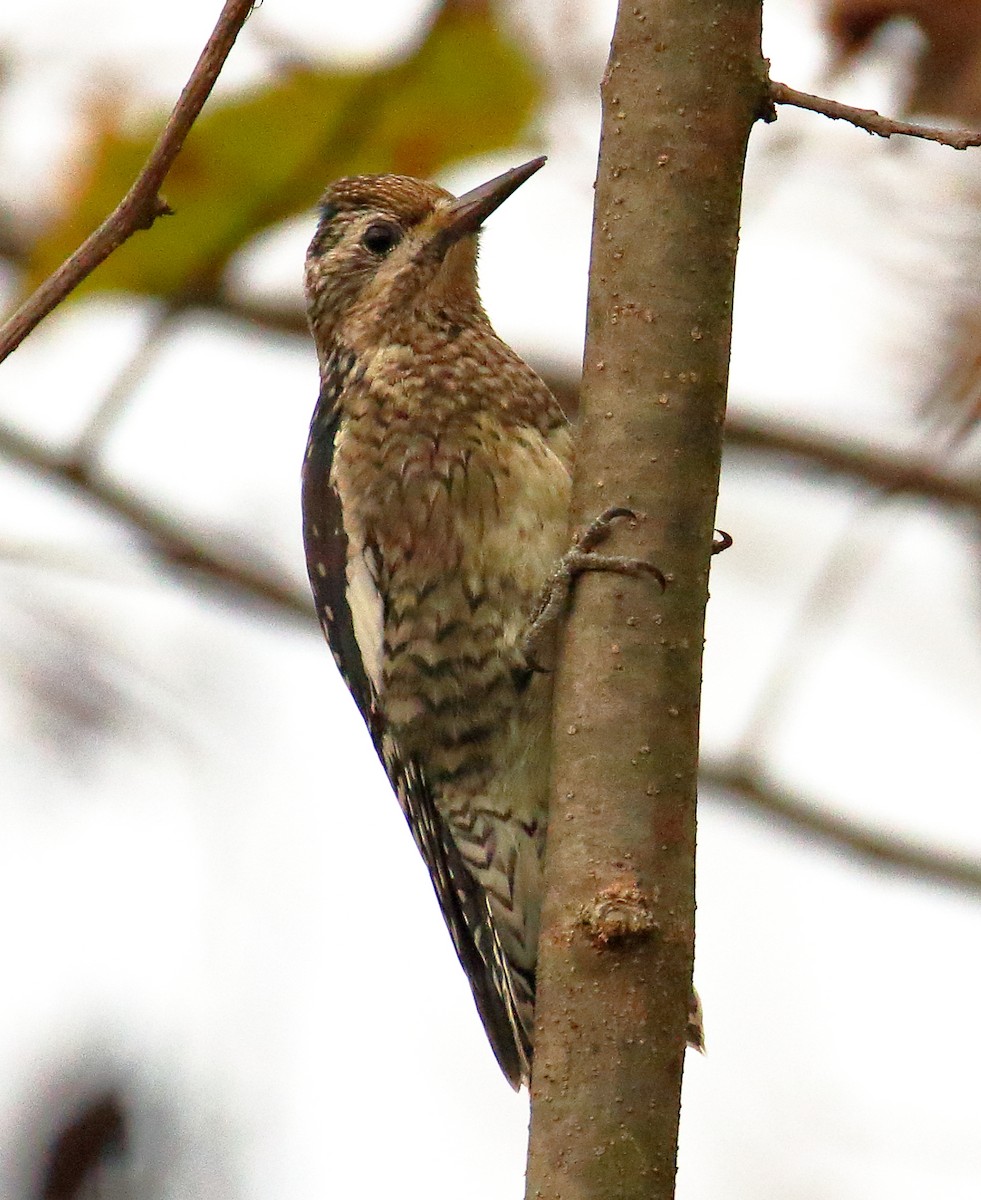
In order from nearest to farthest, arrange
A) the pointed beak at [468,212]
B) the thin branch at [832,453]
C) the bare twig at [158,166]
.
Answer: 1. the bare twig at [158,166]
2. the thin branch at [832,453]
3. the pointed beak at [468,212]

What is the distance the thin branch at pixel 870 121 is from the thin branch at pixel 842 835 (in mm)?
1419

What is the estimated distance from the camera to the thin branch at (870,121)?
1.75 metres

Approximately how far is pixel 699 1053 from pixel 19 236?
2682mm

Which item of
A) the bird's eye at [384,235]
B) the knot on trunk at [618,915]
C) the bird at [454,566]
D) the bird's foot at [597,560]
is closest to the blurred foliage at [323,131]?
the bird at [454,566]

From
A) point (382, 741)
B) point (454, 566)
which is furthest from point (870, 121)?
point (382, 741)

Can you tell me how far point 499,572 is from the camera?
2906 mm

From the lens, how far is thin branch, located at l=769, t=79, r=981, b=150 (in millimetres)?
1746

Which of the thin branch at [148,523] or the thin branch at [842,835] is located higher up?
the thin branch at [148,523]

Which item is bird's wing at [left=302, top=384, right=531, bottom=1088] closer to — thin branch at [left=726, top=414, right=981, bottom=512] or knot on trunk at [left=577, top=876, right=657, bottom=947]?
thin branch at [left=726, top=414, right=981, bottom=512]

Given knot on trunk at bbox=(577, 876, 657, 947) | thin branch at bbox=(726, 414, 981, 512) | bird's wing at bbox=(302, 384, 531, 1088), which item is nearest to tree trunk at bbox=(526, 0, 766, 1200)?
knot on trunk at bbox=(577, 876, 657, 947)

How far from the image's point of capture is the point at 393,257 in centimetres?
350

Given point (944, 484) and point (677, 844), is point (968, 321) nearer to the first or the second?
point (944, 484)

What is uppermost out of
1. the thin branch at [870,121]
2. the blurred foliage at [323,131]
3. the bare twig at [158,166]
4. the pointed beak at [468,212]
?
the pointed beak at [468,212]

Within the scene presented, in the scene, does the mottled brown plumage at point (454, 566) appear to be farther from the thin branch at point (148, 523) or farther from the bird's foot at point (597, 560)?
the bird's foot at point (597, 560)
